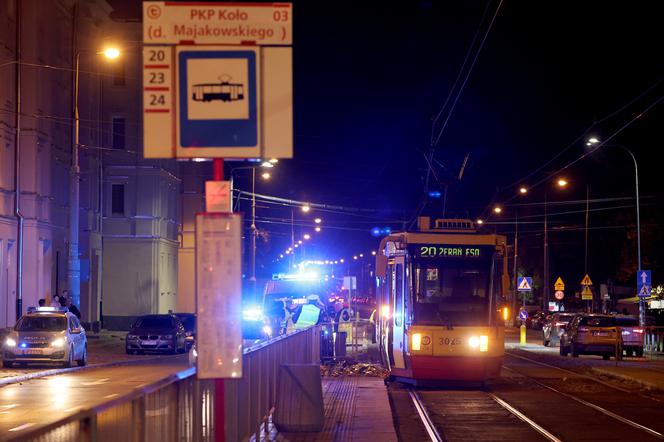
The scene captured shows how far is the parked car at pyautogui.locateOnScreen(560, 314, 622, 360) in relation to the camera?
3366 centimetres

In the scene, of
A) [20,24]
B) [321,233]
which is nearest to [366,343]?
[20,24]

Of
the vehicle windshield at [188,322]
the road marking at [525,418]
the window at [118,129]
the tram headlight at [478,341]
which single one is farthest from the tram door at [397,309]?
the window at [118,129]

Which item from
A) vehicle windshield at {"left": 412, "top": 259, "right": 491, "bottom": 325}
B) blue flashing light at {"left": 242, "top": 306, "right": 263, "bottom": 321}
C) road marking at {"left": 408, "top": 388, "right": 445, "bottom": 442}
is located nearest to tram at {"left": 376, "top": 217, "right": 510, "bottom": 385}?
vehicle windshield at {"left": 412, "top": 259, "right": 491, "bottom": 325}

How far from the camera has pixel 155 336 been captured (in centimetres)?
3625

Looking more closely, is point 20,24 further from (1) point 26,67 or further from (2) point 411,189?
(2) point 411,189

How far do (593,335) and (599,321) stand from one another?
0.70m

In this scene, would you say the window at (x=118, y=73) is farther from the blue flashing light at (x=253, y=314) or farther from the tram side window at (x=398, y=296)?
the tram side window at (x=398, y=296)

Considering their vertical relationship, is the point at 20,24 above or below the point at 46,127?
above

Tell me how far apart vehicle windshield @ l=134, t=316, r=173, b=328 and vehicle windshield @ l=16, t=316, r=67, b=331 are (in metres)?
8.29

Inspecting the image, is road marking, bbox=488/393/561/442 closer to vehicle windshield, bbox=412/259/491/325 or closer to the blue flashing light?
vehicle windshield, bbox=412/259/491/325

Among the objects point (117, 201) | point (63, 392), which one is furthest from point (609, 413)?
point (117, 201)

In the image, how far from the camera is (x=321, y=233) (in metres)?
120

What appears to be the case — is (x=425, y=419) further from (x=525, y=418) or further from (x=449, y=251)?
(x=449, y=251)

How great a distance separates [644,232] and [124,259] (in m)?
27.9
